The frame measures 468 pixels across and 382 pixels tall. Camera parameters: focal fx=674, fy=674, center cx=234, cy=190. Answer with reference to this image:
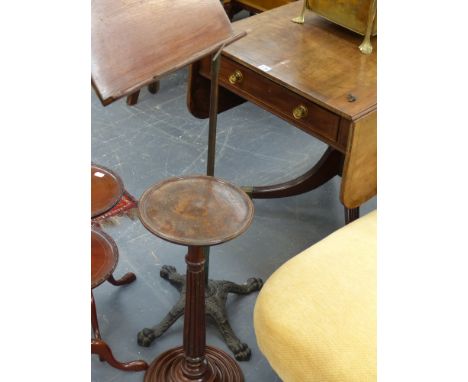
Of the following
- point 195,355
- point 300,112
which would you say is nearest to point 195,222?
point 195,355

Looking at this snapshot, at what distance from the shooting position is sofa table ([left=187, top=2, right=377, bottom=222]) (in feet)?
5.72

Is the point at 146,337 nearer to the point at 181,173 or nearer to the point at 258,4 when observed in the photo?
the point at 181,173

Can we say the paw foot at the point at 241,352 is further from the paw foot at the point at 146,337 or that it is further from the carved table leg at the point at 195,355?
the paw foot at the point at 146,337

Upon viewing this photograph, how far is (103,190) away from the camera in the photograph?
153 centimetres

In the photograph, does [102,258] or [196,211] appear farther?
[102,258]

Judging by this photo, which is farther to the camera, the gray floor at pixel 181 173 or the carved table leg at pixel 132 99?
the carved table leg at pixel 132 99

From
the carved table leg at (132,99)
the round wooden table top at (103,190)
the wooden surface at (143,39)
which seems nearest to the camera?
the wooden surface at (143,39)

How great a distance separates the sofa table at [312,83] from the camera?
174 centimetres

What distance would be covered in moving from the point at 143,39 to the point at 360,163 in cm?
77

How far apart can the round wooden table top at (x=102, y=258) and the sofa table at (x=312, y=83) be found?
0.58m

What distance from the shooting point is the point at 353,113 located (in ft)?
5.56

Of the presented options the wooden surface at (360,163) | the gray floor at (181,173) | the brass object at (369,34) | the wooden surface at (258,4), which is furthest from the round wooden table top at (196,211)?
the wooden surface at (258,4)

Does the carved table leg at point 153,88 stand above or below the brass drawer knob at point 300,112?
below

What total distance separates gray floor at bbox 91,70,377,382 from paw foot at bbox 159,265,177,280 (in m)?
0.02
